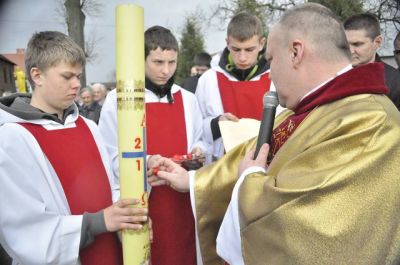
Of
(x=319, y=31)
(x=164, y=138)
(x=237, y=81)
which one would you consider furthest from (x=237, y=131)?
(x=319, y=31)

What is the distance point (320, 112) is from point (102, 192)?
121 centimetres

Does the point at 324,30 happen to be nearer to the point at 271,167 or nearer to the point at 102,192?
the point at 271,167

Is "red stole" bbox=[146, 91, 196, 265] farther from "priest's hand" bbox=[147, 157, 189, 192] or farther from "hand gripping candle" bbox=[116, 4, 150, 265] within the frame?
"hand gripping candle" bbox=[116, 4, 150, 265]

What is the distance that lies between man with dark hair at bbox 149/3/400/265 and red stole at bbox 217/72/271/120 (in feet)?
5.02

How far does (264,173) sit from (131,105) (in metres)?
0.66

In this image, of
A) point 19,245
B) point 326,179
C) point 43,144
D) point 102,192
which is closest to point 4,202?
point 19,245

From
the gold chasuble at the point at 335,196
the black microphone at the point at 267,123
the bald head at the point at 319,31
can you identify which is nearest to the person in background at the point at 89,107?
the black microphone at the point at 267,123

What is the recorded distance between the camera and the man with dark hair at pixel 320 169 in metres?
1.54

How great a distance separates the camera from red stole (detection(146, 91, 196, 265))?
284 cm

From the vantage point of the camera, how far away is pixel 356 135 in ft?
5.22

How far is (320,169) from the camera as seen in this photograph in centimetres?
158

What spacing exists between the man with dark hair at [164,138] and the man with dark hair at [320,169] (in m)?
0.99

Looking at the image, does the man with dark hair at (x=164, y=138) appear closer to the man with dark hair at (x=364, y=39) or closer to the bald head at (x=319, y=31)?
the bald head at (x=319, y=31)

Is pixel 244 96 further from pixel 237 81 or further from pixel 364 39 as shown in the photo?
pixel 364 39
